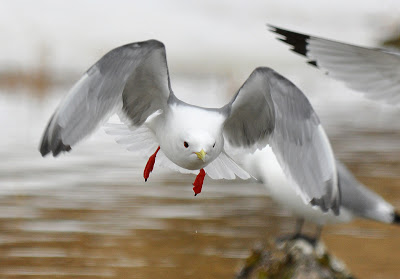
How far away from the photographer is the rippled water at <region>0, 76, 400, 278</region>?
16.7 ft

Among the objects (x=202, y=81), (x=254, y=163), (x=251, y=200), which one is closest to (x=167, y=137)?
(x=254, y=163)

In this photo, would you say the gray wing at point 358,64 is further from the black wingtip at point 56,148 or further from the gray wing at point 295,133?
the black wingtip at point 56,148

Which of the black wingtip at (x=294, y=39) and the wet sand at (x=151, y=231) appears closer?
the black wingtip at (x=294, y=39)

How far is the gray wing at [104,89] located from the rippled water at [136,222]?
2.46m

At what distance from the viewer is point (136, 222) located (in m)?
5.86

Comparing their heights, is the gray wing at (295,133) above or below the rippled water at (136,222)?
above

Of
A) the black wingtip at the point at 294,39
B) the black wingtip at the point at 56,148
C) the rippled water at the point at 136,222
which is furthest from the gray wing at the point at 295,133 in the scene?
the rippled water at the point at 136,222

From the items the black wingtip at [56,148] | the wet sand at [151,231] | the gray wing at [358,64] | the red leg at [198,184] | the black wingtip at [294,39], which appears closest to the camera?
the black wingtip at [56,148]

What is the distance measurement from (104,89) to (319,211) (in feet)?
7.01

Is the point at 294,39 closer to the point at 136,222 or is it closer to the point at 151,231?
the point at 151,231

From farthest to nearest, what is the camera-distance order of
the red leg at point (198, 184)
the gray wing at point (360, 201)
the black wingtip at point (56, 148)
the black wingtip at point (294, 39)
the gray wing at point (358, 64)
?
the gray wing at point (360, 201)
the gray wing at point (358, 64)
the black wingtip at point (294, 39)
the red leg at point (198, 184)
the black wingtip at point (56, 148)

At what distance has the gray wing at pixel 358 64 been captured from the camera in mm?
3449

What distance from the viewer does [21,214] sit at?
5.95 meters

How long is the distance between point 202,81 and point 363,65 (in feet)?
32.3
